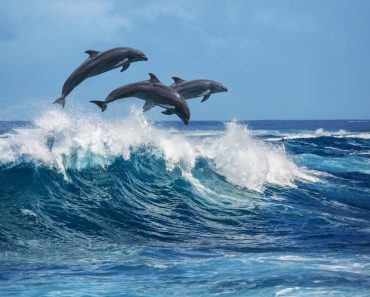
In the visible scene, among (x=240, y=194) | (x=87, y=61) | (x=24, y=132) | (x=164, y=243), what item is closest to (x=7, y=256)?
(x=164, y=243)

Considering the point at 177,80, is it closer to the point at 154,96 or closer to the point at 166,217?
the point at 154,96

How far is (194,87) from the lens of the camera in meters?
8.03

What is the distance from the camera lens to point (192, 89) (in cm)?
796

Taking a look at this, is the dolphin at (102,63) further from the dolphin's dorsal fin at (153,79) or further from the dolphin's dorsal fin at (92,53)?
the dolphin's dorsal fin at (153,79)

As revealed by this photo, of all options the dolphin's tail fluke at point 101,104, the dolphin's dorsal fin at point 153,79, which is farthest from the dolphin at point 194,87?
the dolphin's tail fluke at point 101,104

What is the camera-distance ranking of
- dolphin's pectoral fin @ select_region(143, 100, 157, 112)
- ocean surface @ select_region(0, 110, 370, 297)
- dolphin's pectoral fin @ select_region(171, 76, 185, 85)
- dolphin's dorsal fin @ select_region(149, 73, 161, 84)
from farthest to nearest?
1. dolphin's pectoral fin @ select_region(171, 76, 185, 85)
2. dolphin's dorsal fin @ select_region(149, 73, 161, 84)
3. dolphin's pectoral fin @ select_region(143, 100, 157, 112)
4. ocean surface @ select_region(0, 110, 370, 297)

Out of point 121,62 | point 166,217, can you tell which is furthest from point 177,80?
point 166,217

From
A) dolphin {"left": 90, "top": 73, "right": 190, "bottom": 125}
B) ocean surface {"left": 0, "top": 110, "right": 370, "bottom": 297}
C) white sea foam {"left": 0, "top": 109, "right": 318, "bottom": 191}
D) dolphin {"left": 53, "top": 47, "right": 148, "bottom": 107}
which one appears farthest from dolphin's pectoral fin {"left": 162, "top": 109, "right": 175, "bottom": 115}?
white sea foam {"left": 0, "top": 109, "right": 318, "bottom": 191}

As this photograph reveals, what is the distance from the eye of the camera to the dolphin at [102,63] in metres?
7.12

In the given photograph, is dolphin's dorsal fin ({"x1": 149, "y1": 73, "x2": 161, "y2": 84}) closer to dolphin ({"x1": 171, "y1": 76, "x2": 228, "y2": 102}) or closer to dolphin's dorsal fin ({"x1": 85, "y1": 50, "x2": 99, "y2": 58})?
dolphin ({"x1": 171, "y1": 76, "x2": 228, "y2": 102})

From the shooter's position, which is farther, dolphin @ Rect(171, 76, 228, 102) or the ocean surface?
dolphin @ Rect(171, 76, 228, 102)

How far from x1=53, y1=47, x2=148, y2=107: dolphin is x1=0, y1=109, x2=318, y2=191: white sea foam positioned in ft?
22.7

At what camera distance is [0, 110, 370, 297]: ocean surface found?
23.2 ft

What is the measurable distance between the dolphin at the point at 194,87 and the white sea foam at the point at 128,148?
649cm
